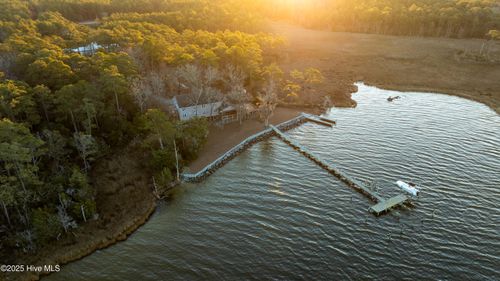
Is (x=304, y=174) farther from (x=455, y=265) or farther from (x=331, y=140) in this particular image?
(x=455, y=265)

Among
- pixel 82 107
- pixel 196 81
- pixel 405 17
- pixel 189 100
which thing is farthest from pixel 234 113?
pixel 405 17

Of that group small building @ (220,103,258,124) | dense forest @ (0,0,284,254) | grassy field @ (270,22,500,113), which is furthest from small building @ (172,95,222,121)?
grassy field @ (270,22,500,113)

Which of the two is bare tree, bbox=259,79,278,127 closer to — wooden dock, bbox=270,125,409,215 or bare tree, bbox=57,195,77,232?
wooden dock, bbox=270,125,409,215

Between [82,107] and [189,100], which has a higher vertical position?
[82,107]

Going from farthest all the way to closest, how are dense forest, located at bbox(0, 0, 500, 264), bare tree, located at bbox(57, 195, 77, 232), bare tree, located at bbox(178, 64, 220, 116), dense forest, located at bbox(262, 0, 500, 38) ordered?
1. dense forest, located at bbox(262, 0, 500, 38)
2. bare tree, located at bbox(178, 64, 220, 116)
3. dense forest, located at bbox(0, 0, 500, 264)
4. bare tree, located at bbox(57, 195, 77, 232)

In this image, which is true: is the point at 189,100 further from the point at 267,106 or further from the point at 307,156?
the point at 307,156

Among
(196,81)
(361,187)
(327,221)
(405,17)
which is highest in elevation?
(405,17)

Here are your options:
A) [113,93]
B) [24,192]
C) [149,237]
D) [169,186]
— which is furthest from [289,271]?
[113,93]
